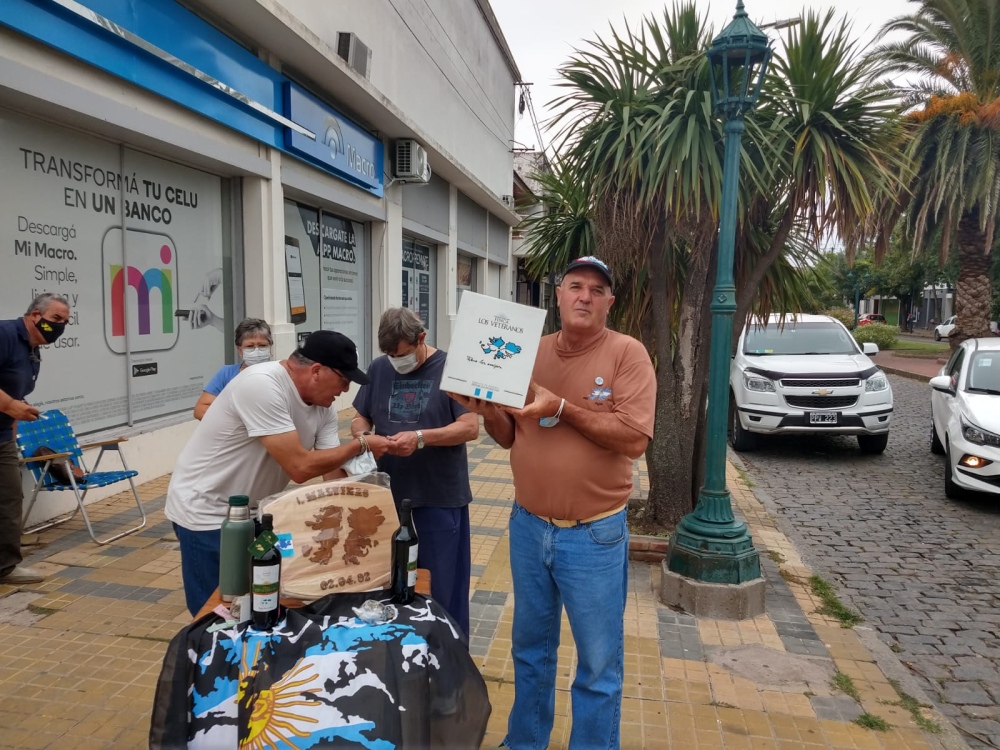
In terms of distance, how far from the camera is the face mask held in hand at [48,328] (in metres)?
4.54

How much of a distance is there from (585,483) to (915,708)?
7.58 feet

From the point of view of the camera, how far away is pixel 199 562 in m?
2.65

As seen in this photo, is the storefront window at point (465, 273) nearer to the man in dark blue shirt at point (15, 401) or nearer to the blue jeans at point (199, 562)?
the man in dark blue shirt at point (15, 401)

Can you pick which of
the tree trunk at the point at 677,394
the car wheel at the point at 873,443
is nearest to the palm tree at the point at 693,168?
the tree trunk at the point at 677,394

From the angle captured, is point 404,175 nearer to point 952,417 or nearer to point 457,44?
point 457,44

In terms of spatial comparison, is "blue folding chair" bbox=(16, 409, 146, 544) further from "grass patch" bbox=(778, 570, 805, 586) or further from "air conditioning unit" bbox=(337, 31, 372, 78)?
"air conditioning unit" bbox=(337, 31, 372, 78)

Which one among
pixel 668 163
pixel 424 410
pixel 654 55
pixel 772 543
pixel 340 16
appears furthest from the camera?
pixel 340 16

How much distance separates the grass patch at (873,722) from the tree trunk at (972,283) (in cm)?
1833

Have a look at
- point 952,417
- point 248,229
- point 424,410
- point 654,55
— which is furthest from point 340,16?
point 952,417

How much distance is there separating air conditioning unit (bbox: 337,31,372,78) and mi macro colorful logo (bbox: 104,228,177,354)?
12.8 ft

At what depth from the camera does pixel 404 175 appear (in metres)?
12.1

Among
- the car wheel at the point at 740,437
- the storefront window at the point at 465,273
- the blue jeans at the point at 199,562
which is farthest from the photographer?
the storefront window at the point at 465,273

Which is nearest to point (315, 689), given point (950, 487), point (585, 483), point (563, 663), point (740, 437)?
point (585, 483)

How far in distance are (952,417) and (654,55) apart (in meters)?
4.89
